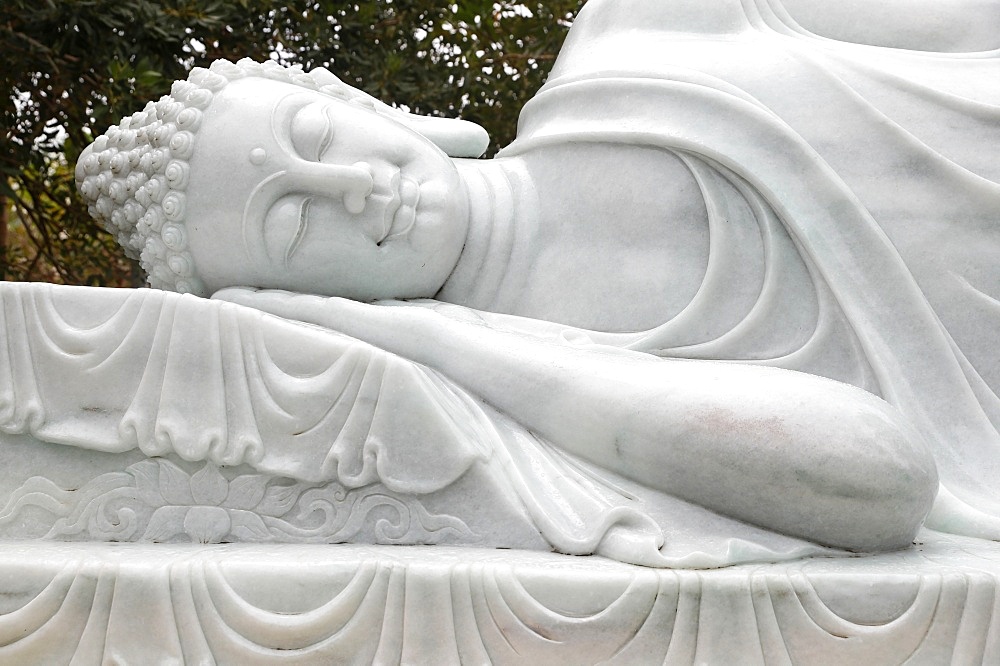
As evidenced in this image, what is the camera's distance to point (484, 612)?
6.03ft

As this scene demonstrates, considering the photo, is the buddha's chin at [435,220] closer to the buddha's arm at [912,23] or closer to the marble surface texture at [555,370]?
the marble surface texture at [555,370]

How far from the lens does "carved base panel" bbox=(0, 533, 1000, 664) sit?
182cm

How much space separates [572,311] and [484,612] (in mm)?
915

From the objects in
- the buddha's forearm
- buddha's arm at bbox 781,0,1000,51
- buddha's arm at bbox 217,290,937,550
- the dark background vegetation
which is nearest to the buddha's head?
buddha's arm at bbox 217,290,937,550

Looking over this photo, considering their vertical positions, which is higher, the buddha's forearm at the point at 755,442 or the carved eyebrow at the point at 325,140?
the carved eyebrow at the point at 325,140

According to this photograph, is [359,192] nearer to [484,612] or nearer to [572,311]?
[572,311]

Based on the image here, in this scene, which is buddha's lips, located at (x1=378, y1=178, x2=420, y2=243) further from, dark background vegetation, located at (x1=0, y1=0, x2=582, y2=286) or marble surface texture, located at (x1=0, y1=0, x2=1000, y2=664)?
dark background vegetation, located at (x1=0, y1=0, x2=582, y2=286)

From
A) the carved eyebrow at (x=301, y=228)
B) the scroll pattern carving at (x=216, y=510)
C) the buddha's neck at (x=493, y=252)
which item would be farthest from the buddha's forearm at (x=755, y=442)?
the carved eyebrow at (x=301, y=228)

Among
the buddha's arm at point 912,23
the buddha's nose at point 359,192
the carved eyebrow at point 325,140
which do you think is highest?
the buddha's arm at point 912,23

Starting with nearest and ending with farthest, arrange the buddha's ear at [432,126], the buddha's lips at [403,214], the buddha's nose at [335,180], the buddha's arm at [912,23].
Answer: the buddha's nose at [335,180]
the buddha's lips at [403,214]
the buddha's arm at [912,23]
the buddha's ear at [432,126]

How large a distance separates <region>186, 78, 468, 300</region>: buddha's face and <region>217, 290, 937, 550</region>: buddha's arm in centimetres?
41

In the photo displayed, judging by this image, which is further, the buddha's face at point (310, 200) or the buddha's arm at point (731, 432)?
the buddha's face at point (310, 200)

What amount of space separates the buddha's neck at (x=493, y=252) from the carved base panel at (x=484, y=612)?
92 centimetres

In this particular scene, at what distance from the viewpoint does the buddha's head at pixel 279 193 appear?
94.8 inches
